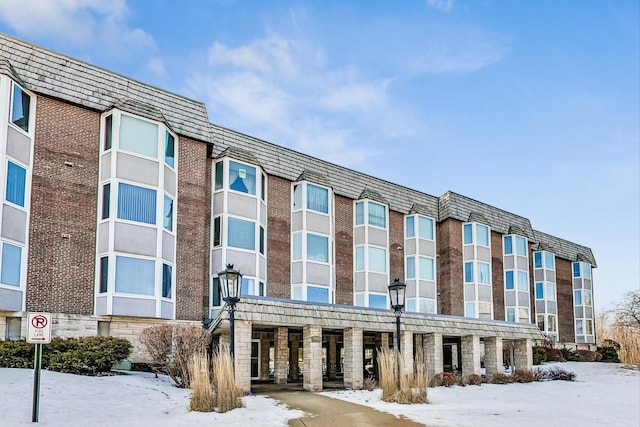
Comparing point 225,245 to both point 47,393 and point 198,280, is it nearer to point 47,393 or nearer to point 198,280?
point 198,280

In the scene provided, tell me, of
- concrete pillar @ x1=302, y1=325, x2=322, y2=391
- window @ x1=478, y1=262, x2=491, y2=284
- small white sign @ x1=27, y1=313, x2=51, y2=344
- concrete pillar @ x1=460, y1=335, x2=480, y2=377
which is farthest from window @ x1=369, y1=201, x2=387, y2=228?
small white sign @ x1=27, y1=313, x2=51, y2=344

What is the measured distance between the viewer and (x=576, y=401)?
1908 centimetres

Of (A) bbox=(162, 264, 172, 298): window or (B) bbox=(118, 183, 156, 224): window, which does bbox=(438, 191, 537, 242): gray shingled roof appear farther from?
(B) bbox=(118, 183, 156, 224): window

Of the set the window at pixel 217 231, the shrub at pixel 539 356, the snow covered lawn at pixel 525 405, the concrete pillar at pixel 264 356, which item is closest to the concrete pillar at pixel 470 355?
the snow covered lawn at pixel 525 405

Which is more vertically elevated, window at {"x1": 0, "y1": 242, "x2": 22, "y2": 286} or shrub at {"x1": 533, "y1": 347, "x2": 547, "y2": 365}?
window at {"x1": 0, "y1": 242, "x2": 22, "y2": 286}

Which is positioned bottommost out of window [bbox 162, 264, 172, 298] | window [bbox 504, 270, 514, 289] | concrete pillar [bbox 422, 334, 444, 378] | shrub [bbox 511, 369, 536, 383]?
shrub [bbox 511, 369, 536, 383]

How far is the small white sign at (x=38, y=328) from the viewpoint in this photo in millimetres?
10914

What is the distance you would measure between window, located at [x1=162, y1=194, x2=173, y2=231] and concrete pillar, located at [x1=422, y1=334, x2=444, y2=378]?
10640 mm

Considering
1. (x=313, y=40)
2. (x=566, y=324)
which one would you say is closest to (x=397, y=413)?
(x=313, y=40)

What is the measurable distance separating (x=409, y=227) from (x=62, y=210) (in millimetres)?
20427

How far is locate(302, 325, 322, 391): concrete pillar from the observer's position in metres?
18.3

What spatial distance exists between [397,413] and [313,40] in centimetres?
1073

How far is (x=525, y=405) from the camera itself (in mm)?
17062


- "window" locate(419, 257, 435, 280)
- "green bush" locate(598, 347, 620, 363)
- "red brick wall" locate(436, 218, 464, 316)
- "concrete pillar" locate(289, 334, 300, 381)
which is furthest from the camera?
"green bush" locate(598, 347, 620, 363)
